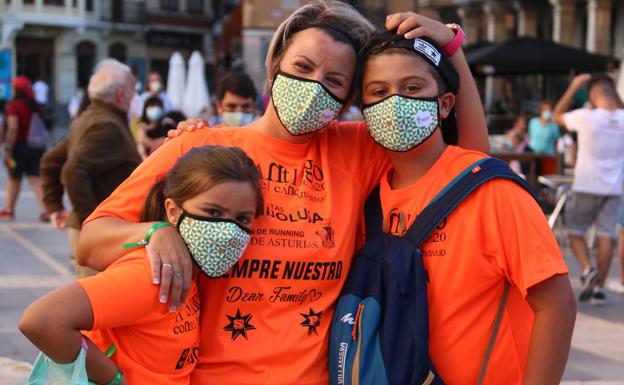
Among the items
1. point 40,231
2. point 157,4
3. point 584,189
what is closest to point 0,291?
point 40,231

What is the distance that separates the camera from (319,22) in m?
2.71

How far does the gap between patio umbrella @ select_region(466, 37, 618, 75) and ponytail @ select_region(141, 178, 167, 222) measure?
45.1 ft

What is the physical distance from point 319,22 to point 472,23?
33.7m

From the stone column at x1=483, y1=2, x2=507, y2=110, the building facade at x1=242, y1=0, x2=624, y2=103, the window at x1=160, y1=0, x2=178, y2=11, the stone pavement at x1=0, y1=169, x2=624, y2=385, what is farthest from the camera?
the window at x1=160, y1=0, x2=178, y2=11

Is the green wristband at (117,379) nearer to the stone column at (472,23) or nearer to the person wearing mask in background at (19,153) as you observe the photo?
the person wearing mask in background at (19,153)

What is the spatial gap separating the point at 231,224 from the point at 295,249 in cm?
20

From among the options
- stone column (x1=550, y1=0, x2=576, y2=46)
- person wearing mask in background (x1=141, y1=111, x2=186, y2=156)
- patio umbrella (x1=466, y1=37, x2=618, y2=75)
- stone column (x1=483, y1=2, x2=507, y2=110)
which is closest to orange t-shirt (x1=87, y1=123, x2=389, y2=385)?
person wearing mask in background (x1=141, y1=111, x2=186, y2=156)

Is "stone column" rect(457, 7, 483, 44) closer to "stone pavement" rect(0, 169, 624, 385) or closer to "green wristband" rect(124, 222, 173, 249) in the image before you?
"stone pavement" rect(0, 169, 624, 385)

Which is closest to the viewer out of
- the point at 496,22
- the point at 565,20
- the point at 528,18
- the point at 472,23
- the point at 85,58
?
the point at 565,20

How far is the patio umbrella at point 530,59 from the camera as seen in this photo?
53.3 ft

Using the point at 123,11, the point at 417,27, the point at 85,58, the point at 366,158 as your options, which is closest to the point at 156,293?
the point at 366,158

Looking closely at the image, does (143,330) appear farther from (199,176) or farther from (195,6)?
(195,6)

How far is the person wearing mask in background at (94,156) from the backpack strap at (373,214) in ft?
11.7

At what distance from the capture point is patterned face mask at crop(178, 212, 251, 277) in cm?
245
